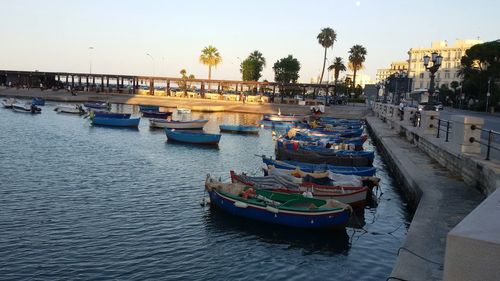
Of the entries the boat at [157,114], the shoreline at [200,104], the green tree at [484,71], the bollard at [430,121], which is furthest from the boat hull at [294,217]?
the green tree at [484,71]

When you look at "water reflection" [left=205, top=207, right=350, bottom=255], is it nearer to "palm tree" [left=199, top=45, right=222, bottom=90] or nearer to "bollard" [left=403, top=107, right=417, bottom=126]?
"bollard" [left=403, top=107, right=417, bottom=126]

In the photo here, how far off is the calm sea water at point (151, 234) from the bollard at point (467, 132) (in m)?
3.68

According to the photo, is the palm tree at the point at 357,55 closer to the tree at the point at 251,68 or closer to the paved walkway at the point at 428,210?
the tree at the point at 251,68

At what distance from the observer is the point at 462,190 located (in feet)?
54.3

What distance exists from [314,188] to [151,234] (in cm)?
679

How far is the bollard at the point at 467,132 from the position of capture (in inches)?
719

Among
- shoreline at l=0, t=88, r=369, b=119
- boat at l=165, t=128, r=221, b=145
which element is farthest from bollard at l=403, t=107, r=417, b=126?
shoreline at l=0, t=88, r=369, b=119

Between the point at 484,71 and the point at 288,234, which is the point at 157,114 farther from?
the point at 484,71

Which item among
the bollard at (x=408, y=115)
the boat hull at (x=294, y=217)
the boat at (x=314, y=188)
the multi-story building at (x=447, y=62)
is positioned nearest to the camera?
the boat hull at (x=294, y=217)

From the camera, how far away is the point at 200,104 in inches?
3716

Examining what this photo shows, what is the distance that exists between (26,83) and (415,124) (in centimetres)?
12315

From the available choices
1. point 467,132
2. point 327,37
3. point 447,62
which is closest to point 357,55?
point 327,37

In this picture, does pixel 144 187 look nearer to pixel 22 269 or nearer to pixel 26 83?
pixel 22 269

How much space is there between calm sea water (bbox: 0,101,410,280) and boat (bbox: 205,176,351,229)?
39 centimetres
